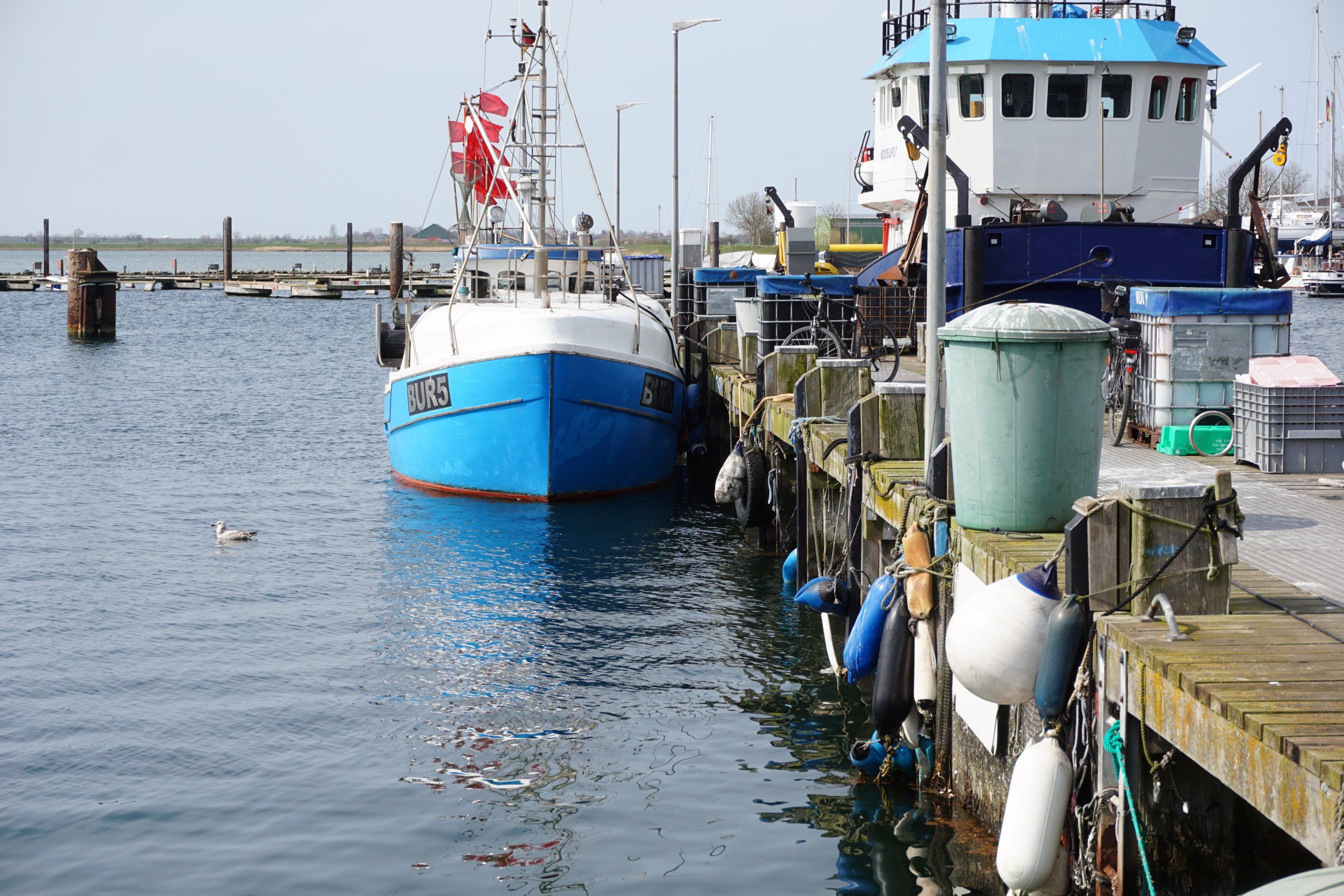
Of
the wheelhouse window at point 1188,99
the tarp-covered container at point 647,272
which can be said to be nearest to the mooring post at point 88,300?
the tarp-covered container at point 647,272

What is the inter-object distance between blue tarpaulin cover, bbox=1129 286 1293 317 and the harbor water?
12.9ft

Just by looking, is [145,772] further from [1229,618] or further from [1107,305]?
[1107,305]

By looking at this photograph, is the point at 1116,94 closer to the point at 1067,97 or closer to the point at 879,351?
the point at 1067,97

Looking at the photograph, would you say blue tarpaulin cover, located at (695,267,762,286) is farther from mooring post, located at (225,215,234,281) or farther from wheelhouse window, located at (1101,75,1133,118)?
mooring post, located at (225,215,234,281)

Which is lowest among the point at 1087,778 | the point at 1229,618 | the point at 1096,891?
the point at 1096,891

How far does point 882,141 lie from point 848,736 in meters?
15.9

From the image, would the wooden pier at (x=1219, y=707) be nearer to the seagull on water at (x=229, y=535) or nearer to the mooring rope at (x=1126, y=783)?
the mooring rope at (x=1126, y=783)

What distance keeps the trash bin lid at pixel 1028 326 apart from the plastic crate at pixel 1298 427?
3759 mm

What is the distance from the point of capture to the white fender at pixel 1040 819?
18.9ft

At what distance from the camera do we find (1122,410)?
11633 mm

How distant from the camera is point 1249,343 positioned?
1118 centimetres

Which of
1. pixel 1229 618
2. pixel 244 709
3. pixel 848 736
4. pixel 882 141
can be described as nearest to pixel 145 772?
pixel 244 709

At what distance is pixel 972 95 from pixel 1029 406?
49.1ft

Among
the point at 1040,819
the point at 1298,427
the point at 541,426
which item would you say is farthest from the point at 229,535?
the point at 1040,819
